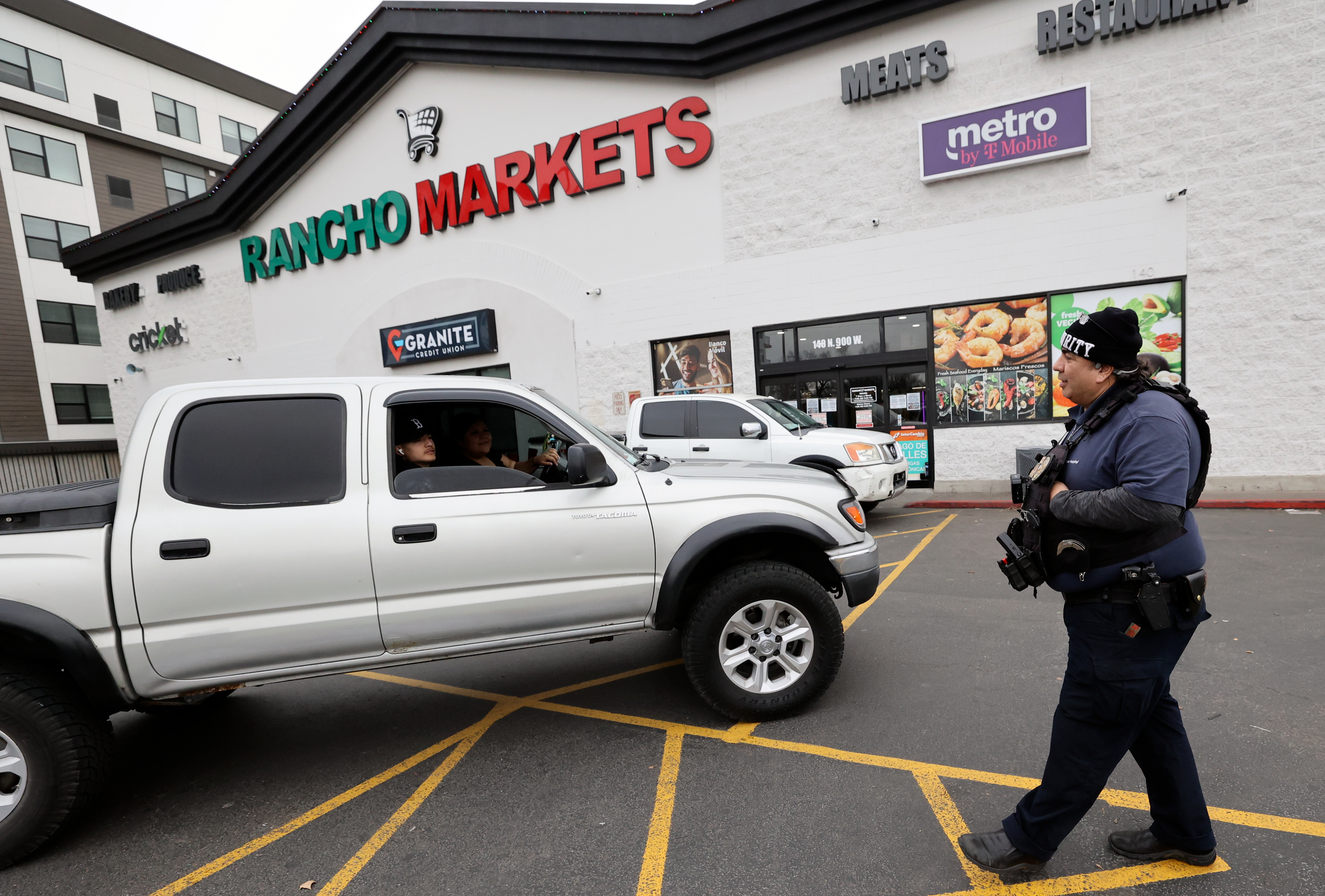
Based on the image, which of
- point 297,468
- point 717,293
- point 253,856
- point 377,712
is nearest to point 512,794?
point 253,856

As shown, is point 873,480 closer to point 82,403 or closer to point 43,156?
point 82,403

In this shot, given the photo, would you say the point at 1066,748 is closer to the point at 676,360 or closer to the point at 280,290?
the point at 676,360

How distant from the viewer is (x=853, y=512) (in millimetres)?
3734

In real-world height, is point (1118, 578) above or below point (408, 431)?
below

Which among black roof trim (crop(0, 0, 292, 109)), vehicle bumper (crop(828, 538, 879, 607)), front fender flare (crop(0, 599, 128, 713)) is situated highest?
black roof trim (crop(0, 0, 292, 109))

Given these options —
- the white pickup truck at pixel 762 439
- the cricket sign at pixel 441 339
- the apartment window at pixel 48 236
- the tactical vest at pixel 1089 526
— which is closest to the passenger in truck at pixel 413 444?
the tactical vest at pixel 1089 526

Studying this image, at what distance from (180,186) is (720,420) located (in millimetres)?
33450

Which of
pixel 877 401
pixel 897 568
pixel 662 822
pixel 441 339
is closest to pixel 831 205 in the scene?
pixel 877 401

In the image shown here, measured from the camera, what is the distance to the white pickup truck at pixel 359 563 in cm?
274

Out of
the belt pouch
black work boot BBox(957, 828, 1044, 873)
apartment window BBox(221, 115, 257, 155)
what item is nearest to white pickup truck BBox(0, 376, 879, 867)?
black work boot BBox(957, 828, 1044, 873)

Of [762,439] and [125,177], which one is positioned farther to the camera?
[125,177]

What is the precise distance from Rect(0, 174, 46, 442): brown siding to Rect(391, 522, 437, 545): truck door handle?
31.7 meters

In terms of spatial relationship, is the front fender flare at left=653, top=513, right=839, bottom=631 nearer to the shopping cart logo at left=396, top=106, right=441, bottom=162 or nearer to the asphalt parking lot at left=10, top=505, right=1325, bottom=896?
the asphalt parking lot at left=10, top=505, right=1325, bottom=896

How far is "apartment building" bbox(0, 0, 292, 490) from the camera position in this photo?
2428 centimetres
